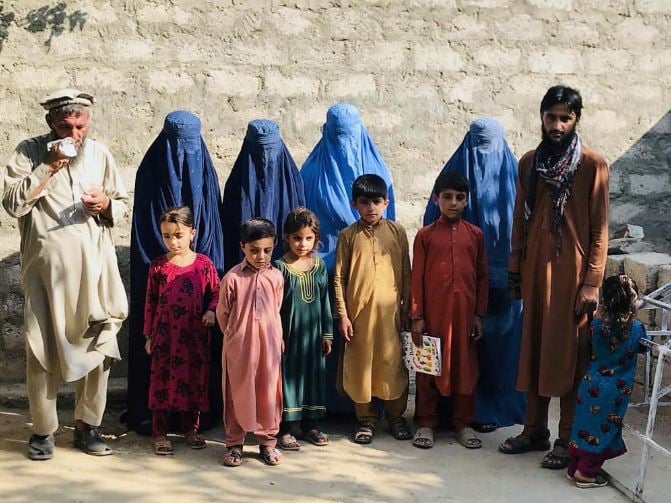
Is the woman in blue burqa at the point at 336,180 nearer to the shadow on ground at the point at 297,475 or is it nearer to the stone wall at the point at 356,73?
the shadow on ground at the point at 297,475

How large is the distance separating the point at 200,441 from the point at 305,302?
0.88 m

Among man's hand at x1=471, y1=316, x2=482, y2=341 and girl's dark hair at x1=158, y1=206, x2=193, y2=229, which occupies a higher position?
girl's dark hair at x1=158, y1=206, x2=193, y2=229

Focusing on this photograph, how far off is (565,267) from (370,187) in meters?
1.02

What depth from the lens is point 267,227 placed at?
4219 millimetres

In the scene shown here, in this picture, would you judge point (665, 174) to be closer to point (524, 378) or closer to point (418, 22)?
point (418, 22)

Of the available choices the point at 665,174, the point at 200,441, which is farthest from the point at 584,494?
the point at 665,174

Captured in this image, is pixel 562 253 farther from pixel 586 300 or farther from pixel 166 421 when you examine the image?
pixel 166 421

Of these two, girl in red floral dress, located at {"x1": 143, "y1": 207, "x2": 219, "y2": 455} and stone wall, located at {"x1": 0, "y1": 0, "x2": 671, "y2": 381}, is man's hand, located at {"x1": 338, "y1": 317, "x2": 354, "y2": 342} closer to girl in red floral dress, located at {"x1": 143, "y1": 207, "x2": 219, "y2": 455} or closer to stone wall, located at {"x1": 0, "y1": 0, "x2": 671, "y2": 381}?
girl in red floral dress, located at {"x1": 143, "y1": 207, "x2": 219, "y2": 455}

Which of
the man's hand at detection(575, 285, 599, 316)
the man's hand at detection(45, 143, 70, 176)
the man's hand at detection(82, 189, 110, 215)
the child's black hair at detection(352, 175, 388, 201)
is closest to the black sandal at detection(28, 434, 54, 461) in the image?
the man's hand at detection(82, 189, 110, 215)

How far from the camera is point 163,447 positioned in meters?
4.34

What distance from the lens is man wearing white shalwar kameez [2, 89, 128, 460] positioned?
161 inches

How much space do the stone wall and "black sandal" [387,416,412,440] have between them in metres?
1.57

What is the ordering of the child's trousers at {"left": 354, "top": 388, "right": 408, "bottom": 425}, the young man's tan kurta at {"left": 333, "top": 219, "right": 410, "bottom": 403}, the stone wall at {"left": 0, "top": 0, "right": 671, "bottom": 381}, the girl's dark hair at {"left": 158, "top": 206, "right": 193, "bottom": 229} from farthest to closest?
the stone wall at {"left": 0, "top": 0, "right": 671, "bottom": 381} → the child's trousers at {"left": 354, "top": 388, "right": 408, "bottom": 425} → the young man's tan kurta at {"left": 333, "top": 219, "right": 410, "bottom": 403} → the girl's dark hair at {"left": 158, "top": 206, "right": 193, "bottom": 229}

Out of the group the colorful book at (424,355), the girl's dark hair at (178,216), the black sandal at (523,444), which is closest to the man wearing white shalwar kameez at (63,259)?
the girl's dark hair at (178,216)
